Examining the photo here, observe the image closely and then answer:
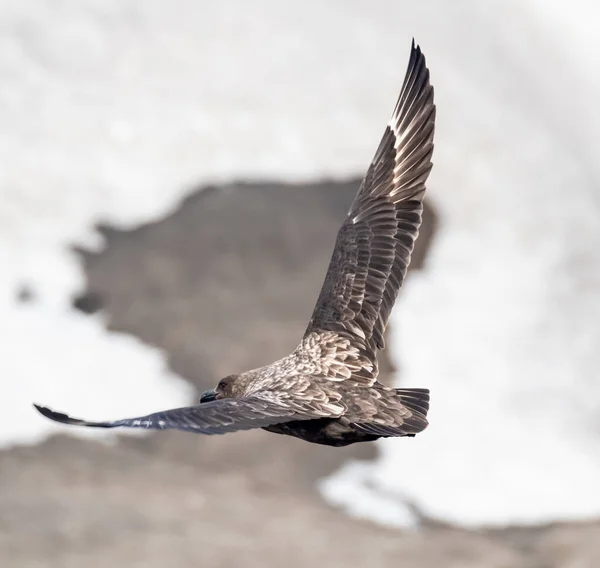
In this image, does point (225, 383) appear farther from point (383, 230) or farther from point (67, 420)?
point (67, 420)

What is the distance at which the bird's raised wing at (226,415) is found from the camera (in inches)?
241

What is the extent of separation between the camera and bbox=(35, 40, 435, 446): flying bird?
702 centimetres

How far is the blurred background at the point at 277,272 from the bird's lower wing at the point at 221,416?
4.83m

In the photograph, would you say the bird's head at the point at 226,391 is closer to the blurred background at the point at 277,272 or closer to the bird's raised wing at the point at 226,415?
the bird's raised wing at the point at 226,415

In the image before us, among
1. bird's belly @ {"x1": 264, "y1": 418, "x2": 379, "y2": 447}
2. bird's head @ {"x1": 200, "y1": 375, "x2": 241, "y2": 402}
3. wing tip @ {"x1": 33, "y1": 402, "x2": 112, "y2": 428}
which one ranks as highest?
bird's head @ {"x1": 200, "y1": 375, "x2": 241, "y2": 402}

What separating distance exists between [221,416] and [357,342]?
1.86 m

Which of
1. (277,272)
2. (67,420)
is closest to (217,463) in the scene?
(277,272)

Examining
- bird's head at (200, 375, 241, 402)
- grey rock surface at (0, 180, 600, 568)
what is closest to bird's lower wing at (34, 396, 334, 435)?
bird's head at (200, 375, 241, 402)

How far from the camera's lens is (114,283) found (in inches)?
575

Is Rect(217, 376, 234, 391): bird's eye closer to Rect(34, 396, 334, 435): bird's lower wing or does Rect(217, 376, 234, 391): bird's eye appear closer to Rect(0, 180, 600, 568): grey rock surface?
Rect(34, 396, 334, 435): bird's lower wing

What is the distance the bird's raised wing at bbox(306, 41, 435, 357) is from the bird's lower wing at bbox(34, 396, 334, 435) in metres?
1.25

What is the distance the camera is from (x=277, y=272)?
1489cm

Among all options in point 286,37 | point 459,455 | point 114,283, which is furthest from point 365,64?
point 459,455

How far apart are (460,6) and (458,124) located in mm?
2640
